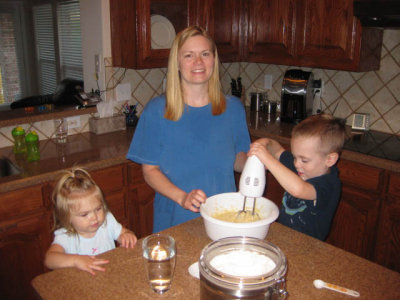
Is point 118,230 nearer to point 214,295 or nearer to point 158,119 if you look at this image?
point 158,119

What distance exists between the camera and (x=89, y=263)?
101cm

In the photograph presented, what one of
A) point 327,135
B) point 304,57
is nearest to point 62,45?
point 304,57

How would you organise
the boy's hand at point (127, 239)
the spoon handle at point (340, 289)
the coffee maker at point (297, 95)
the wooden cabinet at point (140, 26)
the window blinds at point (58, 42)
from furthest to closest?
1. the window blinds at point (58, 42)
2. the coffee maker at point (297, 95)
3. the wooden cabinet at point (140, 26)
4. the boy's hand at point (127, 239)
5. the spoon handle at point (340, 289)

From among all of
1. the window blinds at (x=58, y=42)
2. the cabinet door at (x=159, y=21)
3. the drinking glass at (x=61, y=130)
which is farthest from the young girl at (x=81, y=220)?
the window blinds at (x=58, y=42)

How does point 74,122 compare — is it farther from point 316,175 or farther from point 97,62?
point 316,175

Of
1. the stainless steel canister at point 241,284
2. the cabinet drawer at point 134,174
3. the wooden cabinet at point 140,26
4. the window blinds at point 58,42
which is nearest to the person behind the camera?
the stainless steel canister at point 241,284

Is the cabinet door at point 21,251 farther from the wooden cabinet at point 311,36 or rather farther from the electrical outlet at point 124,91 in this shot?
the wooden cabinet at point 311,36

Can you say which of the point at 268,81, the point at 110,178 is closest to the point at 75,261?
the point at 110,178

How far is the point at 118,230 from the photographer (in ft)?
4.58

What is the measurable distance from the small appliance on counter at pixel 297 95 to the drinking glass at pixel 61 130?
150cm

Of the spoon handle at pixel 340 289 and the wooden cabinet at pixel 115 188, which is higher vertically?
the spoon handle at pixel 340 289

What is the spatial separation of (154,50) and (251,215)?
157cm

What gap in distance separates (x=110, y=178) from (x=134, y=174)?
0.51ft

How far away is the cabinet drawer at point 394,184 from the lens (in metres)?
2.04
